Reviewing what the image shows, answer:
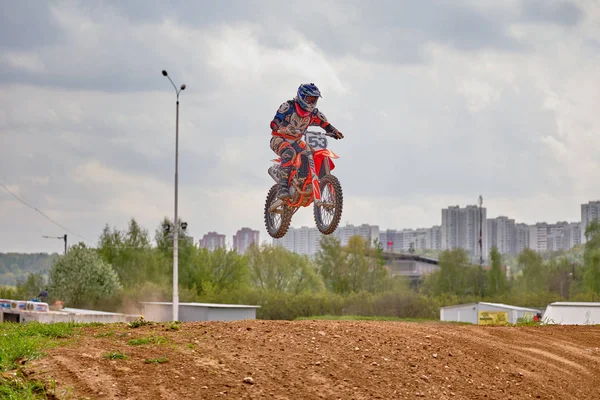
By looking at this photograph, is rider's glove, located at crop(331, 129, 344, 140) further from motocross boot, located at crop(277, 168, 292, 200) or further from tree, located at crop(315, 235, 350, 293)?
tree, located at crop(315, 235, 350, 293)

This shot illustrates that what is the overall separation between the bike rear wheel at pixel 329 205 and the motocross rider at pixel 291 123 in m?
0.99

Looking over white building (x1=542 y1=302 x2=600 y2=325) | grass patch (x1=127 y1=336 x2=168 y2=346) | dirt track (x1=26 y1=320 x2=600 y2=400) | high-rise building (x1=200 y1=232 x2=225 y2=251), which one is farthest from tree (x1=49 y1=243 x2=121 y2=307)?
grass patch (x1=127 y1=336 x2=168 y2=346)

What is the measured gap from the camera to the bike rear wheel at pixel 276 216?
20.6 meters

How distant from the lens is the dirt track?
1136 centimetres

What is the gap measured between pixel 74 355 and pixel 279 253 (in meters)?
58.7

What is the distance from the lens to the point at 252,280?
237ft

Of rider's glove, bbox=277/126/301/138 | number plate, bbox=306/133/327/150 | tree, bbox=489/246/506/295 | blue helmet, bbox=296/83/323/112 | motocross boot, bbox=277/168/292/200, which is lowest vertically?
tree, bbox=489/246/506/295

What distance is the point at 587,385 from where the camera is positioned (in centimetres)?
1413

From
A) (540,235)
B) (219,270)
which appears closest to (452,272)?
(219,270)

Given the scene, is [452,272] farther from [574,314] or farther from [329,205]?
[329,205]

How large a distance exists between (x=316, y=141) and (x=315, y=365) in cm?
905

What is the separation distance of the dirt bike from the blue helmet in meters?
0.72

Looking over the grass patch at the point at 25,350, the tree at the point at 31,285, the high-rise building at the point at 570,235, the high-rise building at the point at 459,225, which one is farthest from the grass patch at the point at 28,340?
the high-rise building at the point at 570,235

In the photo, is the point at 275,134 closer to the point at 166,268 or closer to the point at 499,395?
the point at 499,395
